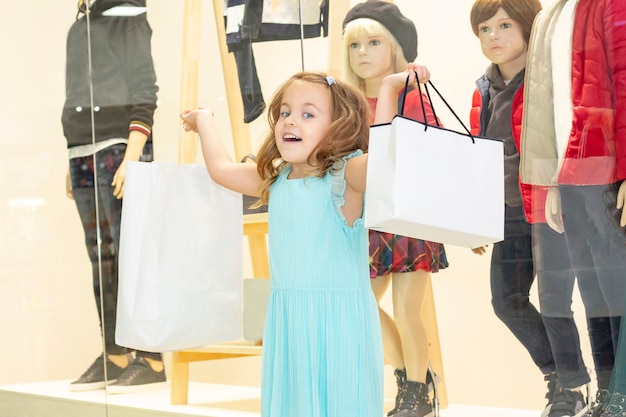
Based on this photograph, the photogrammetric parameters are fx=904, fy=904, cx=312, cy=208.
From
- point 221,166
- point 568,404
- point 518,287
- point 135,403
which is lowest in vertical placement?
point 135,403

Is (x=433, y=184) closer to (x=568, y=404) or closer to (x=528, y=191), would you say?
(x=528, y=191)

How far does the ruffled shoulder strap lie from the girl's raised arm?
0.25 metres

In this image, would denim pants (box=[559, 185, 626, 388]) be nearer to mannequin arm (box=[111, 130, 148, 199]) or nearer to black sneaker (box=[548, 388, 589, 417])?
black sneaker (box=[548, 388, 589, 417])

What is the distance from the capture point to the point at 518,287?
207cm

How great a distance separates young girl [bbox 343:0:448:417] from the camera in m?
2.22

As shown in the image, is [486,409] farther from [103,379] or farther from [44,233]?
[44,233]

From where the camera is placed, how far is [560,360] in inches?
78.4

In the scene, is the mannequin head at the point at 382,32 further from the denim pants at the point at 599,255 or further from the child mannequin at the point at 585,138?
the denim pants at the point at 599,255

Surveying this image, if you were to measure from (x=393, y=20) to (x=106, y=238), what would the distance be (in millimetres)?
1253

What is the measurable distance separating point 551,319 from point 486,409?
298mm

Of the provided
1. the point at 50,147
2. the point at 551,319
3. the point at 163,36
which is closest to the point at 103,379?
the point at 50,147

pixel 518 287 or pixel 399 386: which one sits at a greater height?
pixel 518 287

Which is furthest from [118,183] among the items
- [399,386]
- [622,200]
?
[622,200]

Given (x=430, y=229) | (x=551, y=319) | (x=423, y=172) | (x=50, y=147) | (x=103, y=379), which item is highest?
(x=50, y=147)
